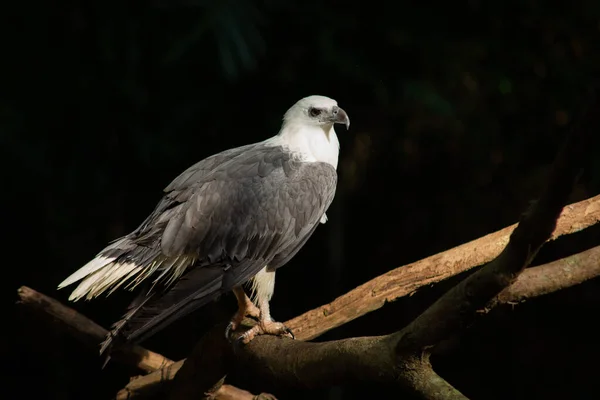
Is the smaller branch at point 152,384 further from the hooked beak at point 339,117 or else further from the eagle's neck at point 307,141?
the hooked beak at point 339,117

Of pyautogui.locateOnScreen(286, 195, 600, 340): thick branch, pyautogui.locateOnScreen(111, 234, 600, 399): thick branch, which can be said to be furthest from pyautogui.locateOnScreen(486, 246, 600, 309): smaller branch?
pyautogui.locateOnScreen(286, 195, 600, 340): thick branch

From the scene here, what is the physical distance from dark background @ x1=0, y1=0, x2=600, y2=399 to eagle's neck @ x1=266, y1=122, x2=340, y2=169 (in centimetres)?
58

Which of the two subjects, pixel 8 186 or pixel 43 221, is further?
pixel 43 221

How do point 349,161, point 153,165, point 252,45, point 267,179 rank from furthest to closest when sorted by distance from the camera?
point 349,161 → point 153,165 → point 252,45 → point 267,179

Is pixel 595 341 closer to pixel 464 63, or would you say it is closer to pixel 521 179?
pixel 521 179

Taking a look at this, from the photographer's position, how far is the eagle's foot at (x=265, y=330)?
2.27 meters

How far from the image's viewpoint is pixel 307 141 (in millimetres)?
2836

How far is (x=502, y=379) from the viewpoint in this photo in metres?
4.32

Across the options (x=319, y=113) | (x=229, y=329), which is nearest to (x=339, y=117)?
(x=319, y=113)

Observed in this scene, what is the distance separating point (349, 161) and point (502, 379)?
1.66 metres

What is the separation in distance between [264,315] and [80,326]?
894 mm

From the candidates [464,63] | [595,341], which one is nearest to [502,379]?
[595,341]

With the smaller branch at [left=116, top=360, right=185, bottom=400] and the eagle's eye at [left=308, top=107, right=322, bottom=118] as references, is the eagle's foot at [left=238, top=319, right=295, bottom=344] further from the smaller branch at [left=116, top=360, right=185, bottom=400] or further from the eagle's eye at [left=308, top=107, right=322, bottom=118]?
the eagle's eye at [left=308, top=107, right=322, bottom=118]

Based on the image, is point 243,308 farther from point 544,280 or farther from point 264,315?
point 544,280
